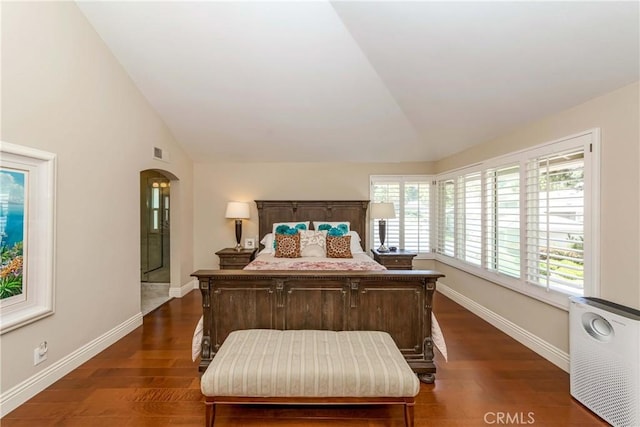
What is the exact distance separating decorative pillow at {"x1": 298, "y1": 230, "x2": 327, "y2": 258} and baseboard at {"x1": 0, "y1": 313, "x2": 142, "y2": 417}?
238 cm

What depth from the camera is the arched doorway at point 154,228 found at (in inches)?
240

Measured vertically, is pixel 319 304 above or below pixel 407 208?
below

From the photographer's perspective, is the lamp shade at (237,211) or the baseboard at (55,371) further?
the lamp shade at (237,211)

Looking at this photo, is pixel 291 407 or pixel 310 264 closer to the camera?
pixel 291 407

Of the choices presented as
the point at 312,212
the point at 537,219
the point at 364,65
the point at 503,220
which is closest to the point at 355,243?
the point at 312,212

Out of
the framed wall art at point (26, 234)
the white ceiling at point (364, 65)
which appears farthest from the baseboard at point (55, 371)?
the white ceiling at point (364, 65)

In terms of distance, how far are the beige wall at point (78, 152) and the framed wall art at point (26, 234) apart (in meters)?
0.09

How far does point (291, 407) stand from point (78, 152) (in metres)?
2.78

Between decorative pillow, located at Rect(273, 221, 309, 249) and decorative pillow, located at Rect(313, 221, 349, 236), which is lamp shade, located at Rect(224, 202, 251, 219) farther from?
decorative pillow, located at Rect(313, 221, 349, 236)

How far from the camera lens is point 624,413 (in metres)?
1.80

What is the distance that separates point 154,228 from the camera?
20.5 ft

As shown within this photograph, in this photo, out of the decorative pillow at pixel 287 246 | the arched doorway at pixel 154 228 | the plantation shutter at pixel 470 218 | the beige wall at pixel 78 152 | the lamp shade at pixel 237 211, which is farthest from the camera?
the arched doorway at pixel 154 228

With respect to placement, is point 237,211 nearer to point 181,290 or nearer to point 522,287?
point 181,290

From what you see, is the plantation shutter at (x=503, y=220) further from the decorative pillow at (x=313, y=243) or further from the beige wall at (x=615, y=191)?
the decorative pillow at (x=313, y=243)
